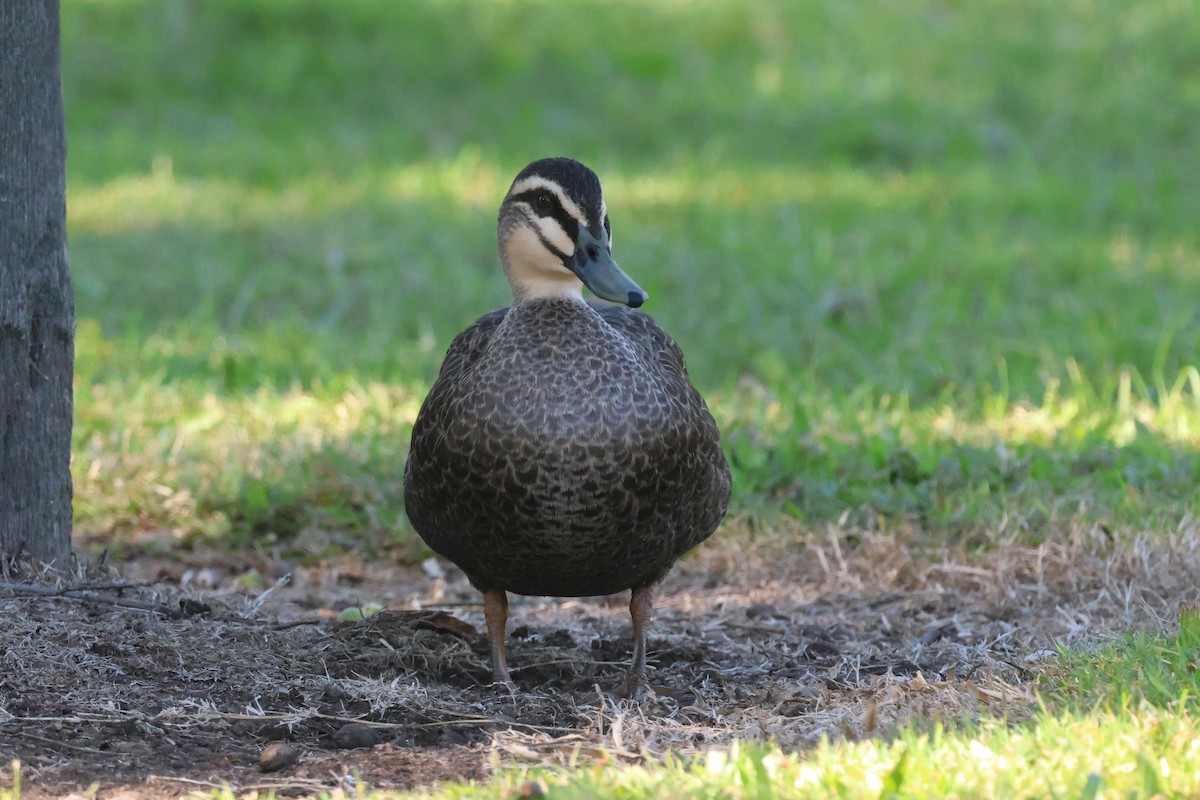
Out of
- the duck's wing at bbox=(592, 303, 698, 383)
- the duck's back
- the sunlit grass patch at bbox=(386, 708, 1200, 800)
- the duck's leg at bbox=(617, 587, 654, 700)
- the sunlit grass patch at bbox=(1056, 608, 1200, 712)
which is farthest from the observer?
the duck's wing at bbox=(592, 303, 698, 383)

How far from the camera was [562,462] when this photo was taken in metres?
3.83

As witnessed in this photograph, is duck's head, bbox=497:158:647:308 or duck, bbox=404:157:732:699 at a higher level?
duck's head, bbox=497:158:647:308

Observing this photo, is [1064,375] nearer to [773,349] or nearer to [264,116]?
[773,349]

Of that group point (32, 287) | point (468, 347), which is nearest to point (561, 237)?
point (468, 347)

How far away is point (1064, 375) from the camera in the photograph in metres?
7.05

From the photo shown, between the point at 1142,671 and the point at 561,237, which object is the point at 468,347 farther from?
the point at 1142,671

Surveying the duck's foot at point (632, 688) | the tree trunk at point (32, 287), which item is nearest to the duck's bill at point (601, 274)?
the duck's foot at point (632, 688)

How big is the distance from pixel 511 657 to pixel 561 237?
1199mm

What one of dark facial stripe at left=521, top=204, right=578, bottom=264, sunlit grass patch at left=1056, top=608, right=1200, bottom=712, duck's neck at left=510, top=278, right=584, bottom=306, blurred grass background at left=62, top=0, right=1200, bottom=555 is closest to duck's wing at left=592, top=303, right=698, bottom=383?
duck's neck at left=510, top=278, right=584, bottom=306

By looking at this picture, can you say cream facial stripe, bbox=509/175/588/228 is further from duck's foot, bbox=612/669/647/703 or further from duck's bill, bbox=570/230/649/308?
duck's foot, bbox=612/669/647/703

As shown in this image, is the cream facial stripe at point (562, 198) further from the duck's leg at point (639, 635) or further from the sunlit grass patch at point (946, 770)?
the sunlit grass patch at point (946, 770)

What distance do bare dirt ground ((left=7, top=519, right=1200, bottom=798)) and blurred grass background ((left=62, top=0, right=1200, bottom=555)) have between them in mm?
270

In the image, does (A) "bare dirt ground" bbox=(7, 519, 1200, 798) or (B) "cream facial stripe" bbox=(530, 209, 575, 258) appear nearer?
(A) "bare dirt ground" bbox=(7, 519, 1200, 798)

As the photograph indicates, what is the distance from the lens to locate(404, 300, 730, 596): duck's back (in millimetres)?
3852
